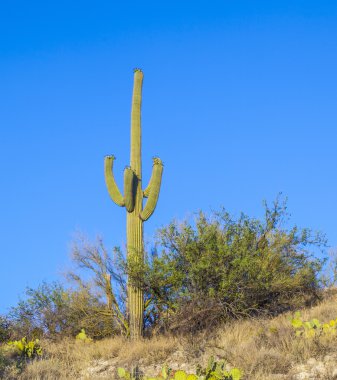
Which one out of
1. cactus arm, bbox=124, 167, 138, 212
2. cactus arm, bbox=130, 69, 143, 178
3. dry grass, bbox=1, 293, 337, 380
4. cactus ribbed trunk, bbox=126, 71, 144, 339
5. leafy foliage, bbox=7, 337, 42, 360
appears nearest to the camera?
dry grass, bbox=1, 293, 337, 380

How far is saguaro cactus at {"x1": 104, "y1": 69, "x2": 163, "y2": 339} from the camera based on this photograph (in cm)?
1614

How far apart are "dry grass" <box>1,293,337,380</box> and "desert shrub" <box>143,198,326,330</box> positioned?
2.72 ft

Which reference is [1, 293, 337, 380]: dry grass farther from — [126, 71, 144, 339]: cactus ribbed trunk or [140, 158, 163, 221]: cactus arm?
[140, 158, 163, 221]: cactus arm

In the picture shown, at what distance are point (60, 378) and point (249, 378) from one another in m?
3.37

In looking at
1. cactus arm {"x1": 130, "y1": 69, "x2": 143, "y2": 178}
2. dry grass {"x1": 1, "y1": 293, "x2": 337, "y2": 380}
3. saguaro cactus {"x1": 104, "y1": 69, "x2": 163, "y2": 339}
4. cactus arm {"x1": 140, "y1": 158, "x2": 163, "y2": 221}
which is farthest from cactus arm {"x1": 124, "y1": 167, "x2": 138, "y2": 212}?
dry grass {"x1": 1, "y1": 293, "x2": 337, "y2": 380}

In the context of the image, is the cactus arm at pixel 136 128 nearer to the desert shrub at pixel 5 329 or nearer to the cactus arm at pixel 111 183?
the cactus arm at pixel 111 183

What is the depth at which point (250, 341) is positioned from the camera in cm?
1205

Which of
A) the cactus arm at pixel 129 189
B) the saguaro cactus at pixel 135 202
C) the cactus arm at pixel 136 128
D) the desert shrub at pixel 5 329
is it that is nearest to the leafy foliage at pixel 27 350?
the saguaro cactus at pixel 135 202

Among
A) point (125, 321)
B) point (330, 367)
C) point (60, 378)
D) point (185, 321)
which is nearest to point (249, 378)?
point (330, 367)

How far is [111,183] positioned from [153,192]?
1265 mm

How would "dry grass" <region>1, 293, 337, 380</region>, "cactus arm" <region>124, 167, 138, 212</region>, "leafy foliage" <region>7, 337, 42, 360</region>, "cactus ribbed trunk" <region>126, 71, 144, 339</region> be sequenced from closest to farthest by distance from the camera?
"dry grass" <region>1, 293, 337, 380</region> < "leafy foliage" <region>7, 337, 42, 360</region> < "cactus ribbed trunk" <region>126, 71, 144, 339</region> < "cactus arm" <region>124, 167, 138, 212</region>

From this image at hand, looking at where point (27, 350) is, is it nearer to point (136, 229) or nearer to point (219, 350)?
point (136, 229)

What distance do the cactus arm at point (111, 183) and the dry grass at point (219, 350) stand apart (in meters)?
3.87

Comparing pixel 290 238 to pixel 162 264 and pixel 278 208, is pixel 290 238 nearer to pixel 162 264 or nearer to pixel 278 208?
pixel 278 208
